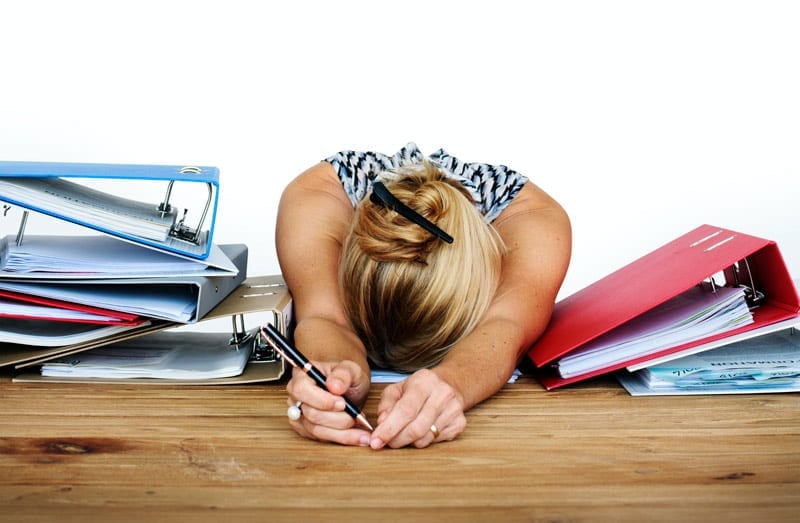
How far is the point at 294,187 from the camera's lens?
197cm

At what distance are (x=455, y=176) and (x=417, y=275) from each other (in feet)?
1.62

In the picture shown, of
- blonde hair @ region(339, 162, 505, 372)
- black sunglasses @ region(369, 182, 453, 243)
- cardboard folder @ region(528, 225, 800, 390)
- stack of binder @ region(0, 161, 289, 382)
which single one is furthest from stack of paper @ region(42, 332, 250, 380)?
cardboard folder @ region(528, 225, 800, 390)

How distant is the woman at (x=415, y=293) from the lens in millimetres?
1384

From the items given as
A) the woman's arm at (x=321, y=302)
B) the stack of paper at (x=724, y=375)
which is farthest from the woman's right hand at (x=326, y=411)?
the stack of paper at (x=724, y=375)

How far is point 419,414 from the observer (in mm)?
1354

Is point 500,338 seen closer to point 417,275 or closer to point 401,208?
point 417,275

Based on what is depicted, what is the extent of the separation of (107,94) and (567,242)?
300 cm

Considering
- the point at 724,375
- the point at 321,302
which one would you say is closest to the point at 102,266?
the point at 321,302

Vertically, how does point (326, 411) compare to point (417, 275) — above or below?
below

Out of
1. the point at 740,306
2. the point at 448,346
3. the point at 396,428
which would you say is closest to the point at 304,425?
the point at 396,428

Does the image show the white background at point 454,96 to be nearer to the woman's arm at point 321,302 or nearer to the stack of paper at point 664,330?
the woman's arm at point 321,302

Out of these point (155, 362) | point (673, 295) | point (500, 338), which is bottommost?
point (155, 362)

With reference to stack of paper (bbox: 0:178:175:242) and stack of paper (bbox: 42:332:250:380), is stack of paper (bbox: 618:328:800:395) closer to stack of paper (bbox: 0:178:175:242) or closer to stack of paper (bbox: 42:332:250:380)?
stack of paper (bbox: 42:332:250:380)

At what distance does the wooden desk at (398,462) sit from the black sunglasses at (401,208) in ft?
1.04
